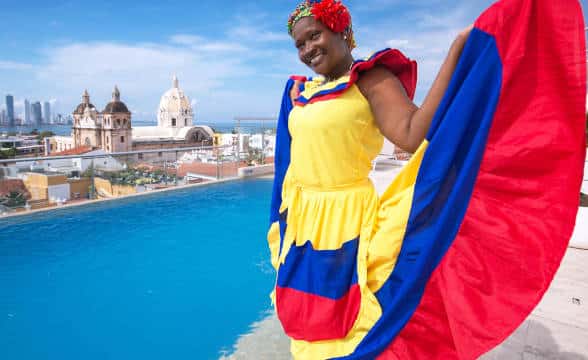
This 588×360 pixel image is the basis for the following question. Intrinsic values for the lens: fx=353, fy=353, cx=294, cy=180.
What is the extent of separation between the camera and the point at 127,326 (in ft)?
9.78

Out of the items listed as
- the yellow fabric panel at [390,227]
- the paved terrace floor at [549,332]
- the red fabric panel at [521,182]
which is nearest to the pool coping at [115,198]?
the paved terrace floor at [549,332]

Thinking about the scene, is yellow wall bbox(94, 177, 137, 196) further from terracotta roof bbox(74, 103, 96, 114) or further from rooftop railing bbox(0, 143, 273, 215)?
terracotta roof bbox(74, 103, 96, 114)

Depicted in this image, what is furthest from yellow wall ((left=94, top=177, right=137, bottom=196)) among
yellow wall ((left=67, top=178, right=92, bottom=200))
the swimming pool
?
the swimming pool

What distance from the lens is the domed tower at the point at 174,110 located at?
5262 centimetres

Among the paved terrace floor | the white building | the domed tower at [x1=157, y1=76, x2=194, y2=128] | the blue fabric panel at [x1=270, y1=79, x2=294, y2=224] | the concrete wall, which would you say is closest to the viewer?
the blue fabric panel at [x1=270, y1=79, x2=294, y2=224]

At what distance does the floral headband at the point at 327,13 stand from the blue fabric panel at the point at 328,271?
577 mm

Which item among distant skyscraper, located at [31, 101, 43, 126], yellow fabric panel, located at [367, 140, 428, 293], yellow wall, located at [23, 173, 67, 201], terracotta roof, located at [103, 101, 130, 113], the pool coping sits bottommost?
the pool coping

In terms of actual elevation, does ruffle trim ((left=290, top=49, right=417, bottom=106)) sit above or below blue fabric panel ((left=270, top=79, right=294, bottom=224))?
above

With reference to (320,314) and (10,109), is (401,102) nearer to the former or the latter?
(320,314)

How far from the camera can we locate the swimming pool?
9.16ft

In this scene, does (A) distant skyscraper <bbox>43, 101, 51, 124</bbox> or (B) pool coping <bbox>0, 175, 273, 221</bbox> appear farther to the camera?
(A) distant skyscraper <bbox>43, 101, 51, 124</bbox>

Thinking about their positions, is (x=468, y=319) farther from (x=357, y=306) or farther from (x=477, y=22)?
(x=477, y=22)

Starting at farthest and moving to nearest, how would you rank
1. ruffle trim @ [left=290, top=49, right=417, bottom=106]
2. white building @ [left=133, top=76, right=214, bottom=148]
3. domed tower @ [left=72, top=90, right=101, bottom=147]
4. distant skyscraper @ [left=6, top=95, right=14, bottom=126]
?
1. distant skyscraper @ [left=6, top=95, right=14, bottom=126]
2. white building @ [left=133, top=76, right=214, bottom=148]
3. domed tower @ [left=72, top=90, right=101, bottom=147]
4. ruffle trim @ [left=290, top=49, right=417, bottom=106]

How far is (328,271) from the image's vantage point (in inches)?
38.4
